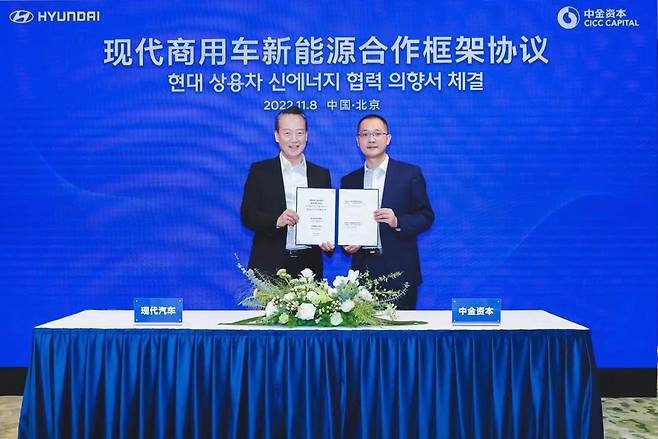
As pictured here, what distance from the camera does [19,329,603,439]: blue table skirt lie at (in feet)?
9.71

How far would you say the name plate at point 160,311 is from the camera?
3053 millimetres

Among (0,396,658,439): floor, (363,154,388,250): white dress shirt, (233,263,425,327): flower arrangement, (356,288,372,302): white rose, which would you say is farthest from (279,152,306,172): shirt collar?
(0,396,658,439): floor

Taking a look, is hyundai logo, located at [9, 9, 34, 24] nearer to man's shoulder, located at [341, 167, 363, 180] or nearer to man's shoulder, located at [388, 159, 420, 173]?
man's shoulder, located at [341, 167, 363, 180]

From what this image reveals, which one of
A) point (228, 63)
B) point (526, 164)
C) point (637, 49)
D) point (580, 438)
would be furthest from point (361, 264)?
point (637, 49)

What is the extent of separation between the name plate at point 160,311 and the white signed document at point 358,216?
1.31 m

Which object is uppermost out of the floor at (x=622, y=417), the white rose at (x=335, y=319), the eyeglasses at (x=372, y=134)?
the eyeglasses at (x=372, y=134)

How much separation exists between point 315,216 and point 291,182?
0.45 metres

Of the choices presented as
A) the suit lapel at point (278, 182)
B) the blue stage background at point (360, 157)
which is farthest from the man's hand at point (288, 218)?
the blue stage background at point (360, 157)

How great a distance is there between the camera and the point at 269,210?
4.64 m

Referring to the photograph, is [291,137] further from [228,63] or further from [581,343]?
[581,343]

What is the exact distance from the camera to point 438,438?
2.96 metres

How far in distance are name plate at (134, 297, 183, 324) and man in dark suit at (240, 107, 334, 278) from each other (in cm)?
155

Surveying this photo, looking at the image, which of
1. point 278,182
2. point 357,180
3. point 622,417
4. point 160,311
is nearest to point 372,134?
point 357,180

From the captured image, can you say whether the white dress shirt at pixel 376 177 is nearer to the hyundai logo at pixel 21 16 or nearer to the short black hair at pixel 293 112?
the short black hair at pixel 293 112
